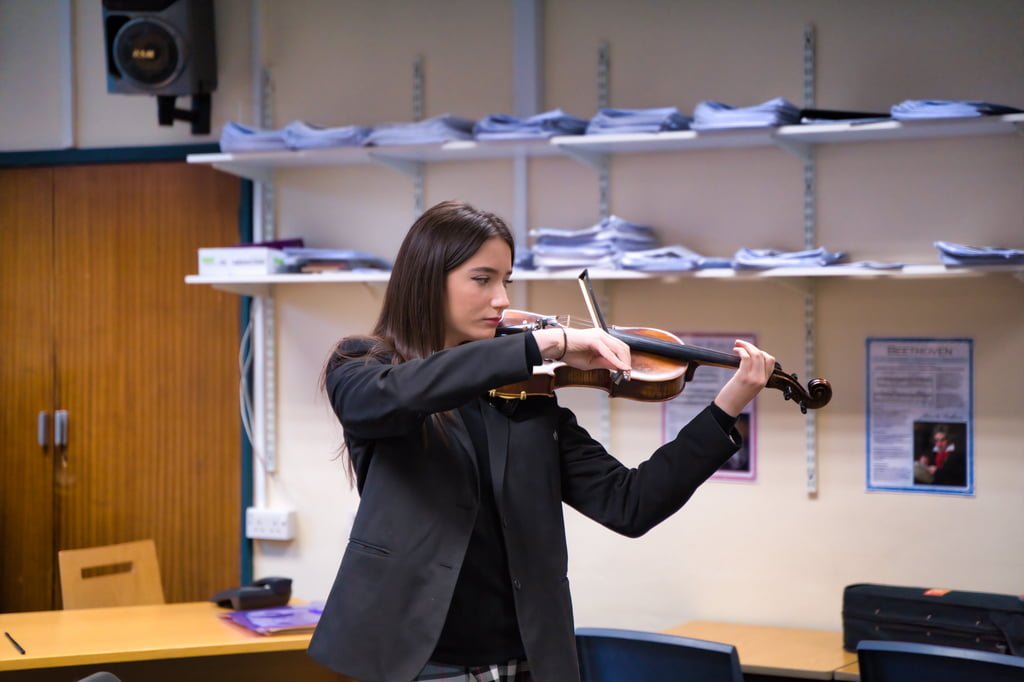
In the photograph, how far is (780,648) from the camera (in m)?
3.26

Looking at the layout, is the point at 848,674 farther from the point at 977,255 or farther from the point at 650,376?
the point at 650,376

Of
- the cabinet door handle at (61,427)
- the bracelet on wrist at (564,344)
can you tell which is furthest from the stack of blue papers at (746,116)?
the cabinet door handle at (61,427)

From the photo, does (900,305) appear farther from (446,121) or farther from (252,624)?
(252,624)

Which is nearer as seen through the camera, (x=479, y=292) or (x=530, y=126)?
(x=479, y=292)

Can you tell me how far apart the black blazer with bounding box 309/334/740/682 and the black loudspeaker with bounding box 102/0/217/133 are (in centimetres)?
249

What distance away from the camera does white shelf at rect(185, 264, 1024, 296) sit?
3.16 m

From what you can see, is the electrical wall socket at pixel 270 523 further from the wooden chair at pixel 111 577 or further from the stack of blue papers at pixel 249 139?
the stack of blue papers at pixel 249 139

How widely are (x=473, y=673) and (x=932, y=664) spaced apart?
3.59 ft

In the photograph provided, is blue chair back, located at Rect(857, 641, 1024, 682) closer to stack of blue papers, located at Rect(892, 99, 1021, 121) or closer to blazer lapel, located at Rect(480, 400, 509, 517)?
blazer lapel, located at Rect(480, 400, 509, 517)

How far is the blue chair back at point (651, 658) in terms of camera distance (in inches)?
93.8

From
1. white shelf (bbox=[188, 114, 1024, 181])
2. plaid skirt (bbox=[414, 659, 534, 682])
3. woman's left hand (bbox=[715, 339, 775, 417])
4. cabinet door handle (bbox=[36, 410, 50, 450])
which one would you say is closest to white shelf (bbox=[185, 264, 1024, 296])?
white shelf (bbox=[188, 114, 1024, 181])

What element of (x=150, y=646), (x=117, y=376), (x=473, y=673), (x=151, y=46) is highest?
(x=151, y=46)

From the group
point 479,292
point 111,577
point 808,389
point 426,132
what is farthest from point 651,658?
point 111,577

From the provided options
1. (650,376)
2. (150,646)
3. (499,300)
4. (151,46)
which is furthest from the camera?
(151,46)
